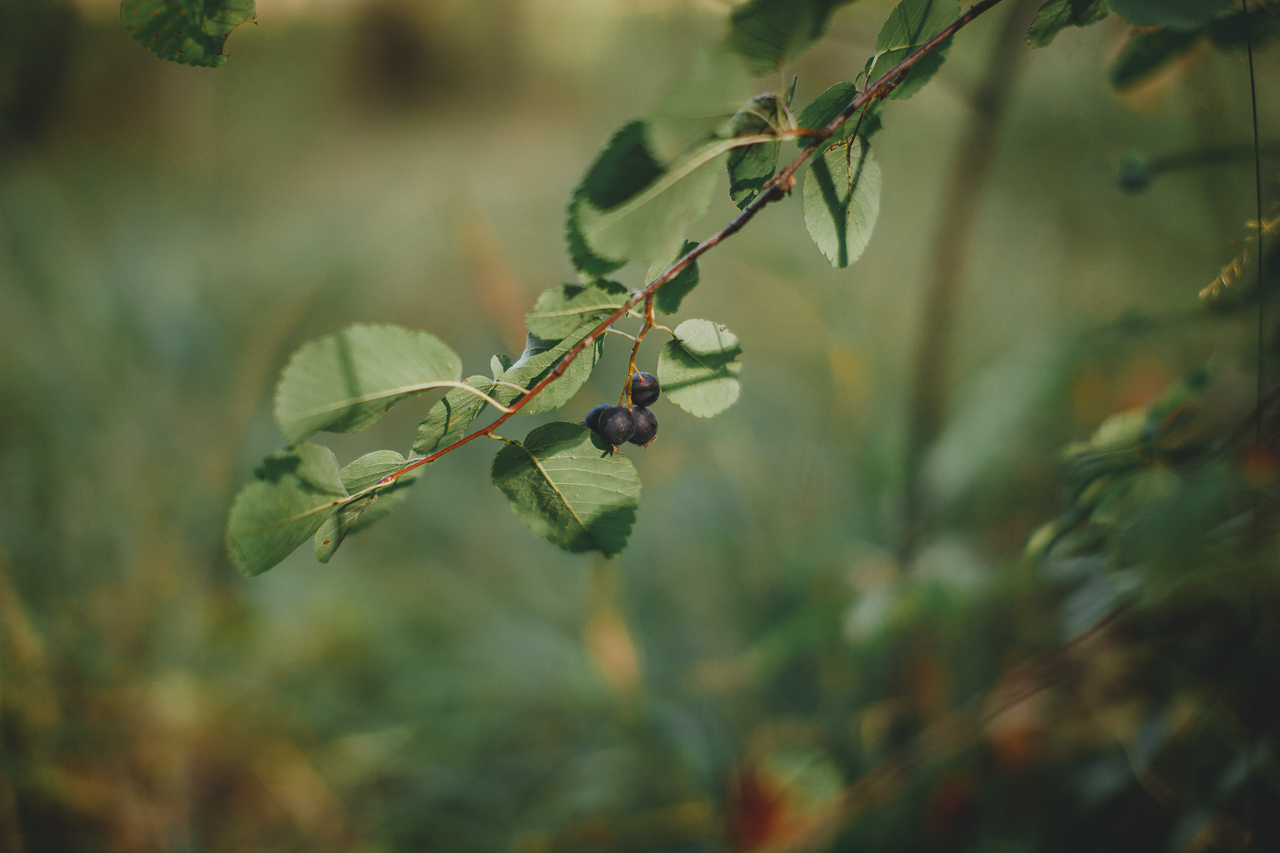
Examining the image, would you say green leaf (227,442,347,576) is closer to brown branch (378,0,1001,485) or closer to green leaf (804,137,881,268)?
brown branch (378,0,1001,485)

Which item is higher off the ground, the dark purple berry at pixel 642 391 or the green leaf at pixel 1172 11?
the dark purple berry at pixel 642 391

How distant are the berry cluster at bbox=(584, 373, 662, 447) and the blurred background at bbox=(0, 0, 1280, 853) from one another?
253 mm

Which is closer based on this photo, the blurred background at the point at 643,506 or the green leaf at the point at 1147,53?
the green leaf at the point at 1147,53

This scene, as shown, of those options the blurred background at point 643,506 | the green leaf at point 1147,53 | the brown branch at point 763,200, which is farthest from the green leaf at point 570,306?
the green leaf at point 1147,53

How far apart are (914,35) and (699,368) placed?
156 millimetres

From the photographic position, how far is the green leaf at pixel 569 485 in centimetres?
22

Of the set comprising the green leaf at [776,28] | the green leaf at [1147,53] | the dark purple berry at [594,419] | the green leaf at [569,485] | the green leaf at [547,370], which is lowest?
the green leaf at [569,485]

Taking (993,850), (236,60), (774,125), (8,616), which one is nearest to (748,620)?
(993,850)

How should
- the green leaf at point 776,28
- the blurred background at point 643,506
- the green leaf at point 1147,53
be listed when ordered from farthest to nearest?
the blurred background at point 643,506
the green leaf at point 1147,53
the green leaf at point 776,28

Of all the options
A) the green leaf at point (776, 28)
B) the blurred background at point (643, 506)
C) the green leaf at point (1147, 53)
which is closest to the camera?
the green leaf at point (776, 28)

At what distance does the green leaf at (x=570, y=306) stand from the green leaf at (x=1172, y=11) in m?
0.19

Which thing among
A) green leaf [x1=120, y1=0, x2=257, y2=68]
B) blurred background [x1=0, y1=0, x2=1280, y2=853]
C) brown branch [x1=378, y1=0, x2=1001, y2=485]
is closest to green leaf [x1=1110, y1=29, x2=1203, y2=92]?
blurred background [x1=0, y1=0, x2=1280, y2=853]

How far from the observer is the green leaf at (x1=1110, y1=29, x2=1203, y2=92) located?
364 mm

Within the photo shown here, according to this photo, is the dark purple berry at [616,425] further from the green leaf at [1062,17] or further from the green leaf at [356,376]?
the green leaf at [1062,17]
